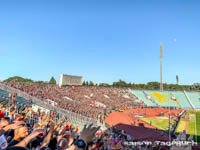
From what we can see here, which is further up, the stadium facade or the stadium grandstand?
the stadium facade

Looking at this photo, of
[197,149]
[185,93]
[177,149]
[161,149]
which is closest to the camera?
[177,149]

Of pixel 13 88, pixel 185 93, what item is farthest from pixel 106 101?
pixel 185 93

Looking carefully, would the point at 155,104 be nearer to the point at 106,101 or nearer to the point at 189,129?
the point at 106,101

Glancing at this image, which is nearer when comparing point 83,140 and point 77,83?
point 83,140

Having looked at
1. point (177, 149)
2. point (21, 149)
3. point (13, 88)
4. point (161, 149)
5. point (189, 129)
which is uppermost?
point (13, 88)

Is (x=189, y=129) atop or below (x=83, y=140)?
below

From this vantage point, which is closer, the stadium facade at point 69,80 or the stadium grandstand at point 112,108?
the stadium grandstand at point 112,108

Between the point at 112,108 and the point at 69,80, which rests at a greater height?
the point at 69,80

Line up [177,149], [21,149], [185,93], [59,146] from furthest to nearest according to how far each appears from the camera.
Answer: [185,93], [177,149], [59,146], [21,149]

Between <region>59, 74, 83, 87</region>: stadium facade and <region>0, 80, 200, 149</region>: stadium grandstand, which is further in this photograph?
<region>59, 74, 83, 87</region>: stadium facade

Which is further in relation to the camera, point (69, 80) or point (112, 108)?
point (69, 80)

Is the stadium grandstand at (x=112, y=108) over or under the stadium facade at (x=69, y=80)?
under

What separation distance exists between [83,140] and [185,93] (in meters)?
69.1

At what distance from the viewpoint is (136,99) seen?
5525cm
